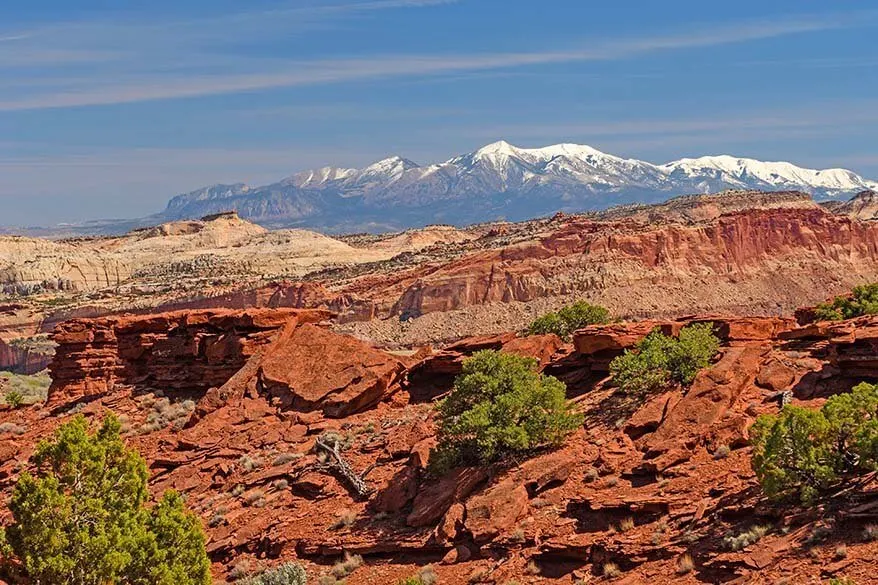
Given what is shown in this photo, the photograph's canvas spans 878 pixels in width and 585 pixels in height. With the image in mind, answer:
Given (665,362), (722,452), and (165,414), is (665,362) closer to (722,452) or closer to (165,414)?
(722,452)

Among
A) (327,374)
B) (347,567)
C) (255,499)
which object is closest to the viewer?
(347,567)

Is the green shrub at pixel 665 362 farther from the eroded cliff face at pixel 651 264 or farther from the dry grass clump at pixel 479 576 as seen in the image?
the eroded cliff face at pixel 651 264

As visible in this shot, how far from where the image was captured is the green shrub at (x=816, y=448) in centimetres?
1402

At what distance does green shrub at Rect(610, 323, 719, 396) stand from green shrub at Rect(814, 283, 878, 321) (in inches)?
346

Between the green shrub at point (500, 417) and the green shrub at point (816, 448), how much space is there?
17.8 ft

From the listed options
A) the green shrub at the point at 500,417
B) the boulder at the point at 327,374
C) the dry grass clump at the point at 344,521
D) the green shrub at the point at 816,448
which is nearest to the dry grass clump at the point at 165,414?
the boulder at the point at 327,374

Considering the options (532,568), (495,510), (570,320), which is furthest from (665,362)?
(570,320)

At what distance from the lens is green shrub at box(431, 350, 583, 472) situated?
1911 cm

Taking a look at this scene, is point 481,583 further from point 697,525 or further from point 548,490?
point 697,525

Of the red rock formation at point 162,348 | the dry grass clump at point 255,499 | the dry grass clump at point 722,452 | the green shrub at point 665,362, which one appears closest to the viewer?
the dry grass clump at point 722,452

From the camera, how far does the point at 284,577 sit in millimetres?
17266

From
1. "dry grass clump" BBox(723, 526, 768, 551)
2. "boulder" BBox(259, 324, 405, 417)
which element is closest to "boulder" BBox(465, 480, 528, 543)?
"dry grass clump" BBox(723, 526, 768, 551)

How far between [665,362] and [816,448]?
19.6 feet

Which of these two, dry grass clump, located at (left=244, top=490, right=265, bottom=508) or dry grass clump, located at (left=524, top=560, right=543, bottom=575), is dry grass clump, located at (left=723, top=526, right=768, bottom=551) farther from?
dry grass clump, located at (left=244, top=490, right=265, bottom=508)
